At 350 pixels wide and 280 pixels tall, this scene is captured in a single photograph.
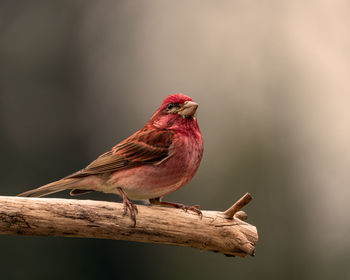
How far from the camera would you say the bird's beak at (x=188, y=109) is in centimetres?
520

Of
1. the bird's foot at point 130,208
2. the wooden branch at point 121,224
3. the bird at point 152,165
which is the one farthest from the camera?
the bird at point 152,165

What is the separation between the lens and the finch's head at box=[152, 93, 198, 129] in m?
5.28

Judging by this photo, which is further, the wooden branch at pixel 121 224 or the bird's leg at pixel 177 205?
the bird's leg at pixel 177 205

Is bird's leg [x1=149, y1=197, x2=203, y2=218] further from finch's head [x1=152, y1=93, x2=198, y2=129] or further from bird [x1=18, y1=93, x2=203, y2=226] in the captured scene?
finch's head [x1=152, y1=93, x2=198, y2=129]

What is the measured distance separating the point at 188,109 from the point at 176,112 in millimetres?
185

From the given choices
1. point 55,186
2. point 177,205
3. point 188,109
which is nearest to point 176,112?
point 188,109

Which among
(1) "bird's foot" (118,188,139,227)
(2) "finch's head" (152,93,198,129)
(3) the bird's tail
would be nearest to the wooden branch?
(1) "bird's foot" (118,188,139,227)

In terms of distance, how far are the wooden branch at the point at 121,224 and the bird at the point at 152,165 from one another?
0.44ft

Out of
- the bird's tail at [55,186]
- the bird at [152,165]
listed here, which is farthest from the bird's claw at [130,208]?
the bird's tail at [55,186]

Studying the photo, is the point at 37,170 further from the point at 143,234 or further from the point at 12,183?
the point at 143,234

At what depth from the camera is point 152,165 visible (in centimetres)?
514

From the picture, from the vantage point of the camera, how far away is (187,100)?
5.35 meters

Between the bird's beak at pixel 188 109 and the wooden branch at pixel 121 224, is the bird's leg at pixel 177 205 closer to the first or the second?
the wooden branch at pixel 121 224

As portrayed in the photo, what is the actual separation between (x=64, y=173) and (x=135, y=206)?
11.5 ft
